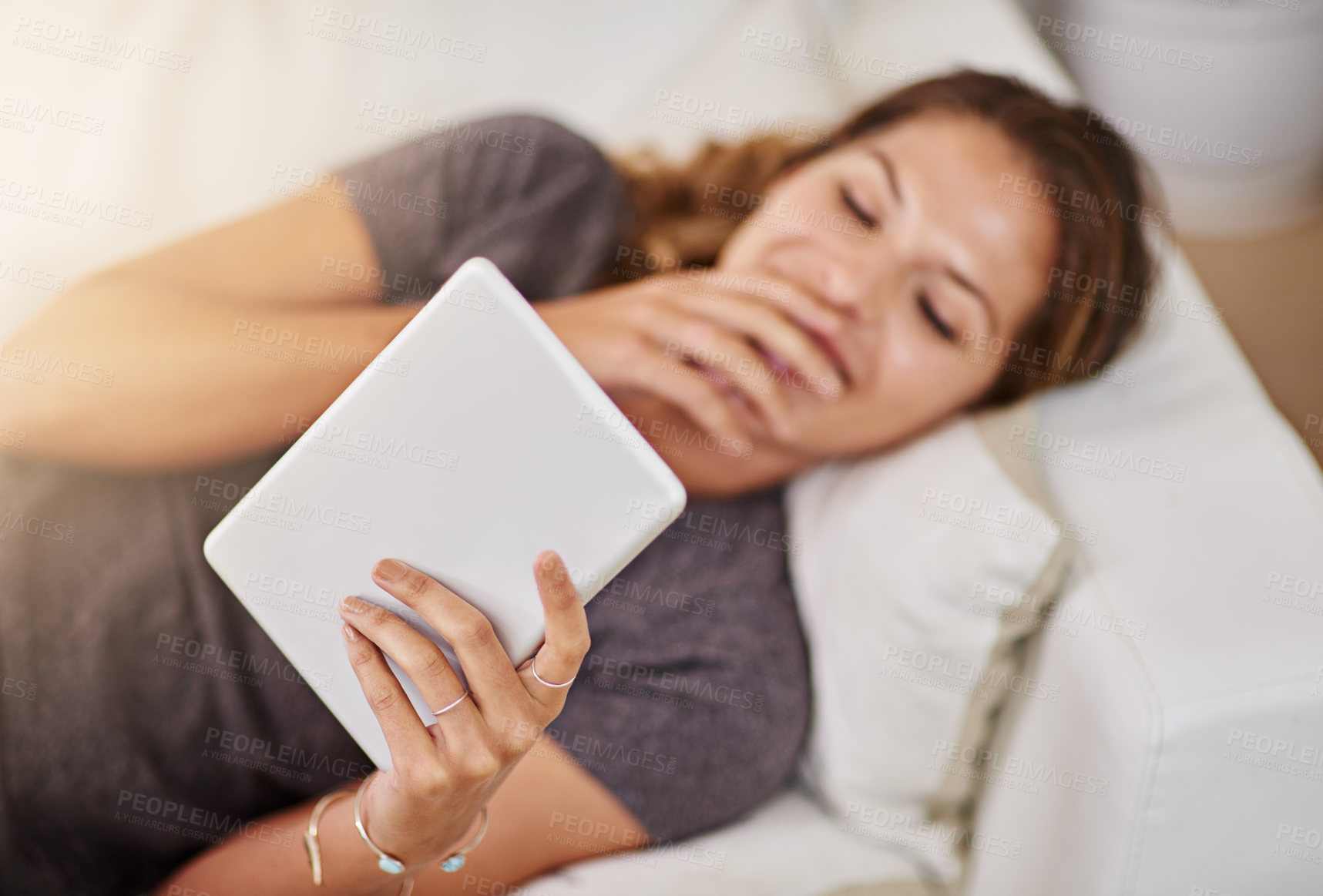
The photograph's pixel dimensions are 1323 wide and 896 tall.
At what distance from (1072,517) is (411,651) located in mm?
563

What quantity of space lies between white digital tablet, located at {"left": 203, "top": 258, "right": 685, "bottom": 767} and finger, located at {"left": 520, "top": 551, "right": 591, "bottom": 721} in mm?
10

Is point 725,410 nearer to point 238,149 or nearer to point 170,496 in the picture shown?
point 170,496

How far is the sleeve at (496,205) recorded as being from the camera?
2.61ft

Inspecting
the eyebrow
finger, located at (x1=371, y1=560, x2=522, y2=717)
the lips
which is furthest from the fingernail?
the eyebrow

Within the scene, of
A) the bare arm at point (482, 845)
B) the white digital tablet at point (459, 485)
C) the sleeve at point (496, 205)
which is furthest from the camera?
the sleeve at point (496, 205)

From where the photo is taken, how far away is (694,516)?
818 mm

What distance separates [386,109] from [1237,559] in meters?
0.98

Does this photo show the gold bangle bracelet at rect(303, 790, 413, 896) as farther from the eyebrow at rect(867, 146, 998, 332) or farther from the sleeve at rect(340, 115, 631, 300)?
the eyebrow at rect(867, 146, 998, 332)

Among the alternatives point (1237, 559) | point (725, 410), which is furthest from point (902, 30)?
point (1237, 559)

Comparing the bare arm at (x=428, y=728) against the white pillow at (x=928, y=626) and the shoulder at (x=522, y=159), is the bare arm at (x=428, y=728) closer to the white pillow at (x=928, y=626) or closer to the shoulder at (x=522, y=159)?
the white pillow at (x=928, y=626)

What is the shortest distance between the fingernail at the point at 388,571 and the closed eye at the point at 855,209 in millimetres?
524

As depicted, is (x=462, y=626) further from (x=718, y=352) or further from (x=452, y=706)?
(x=718, y=352)

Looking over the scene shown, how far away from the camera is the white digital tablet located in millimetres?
416

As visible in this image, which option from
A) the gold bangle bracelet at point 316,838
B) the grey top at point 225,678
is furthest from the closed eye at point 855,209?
the gold bangle bracelet at point 316,838
